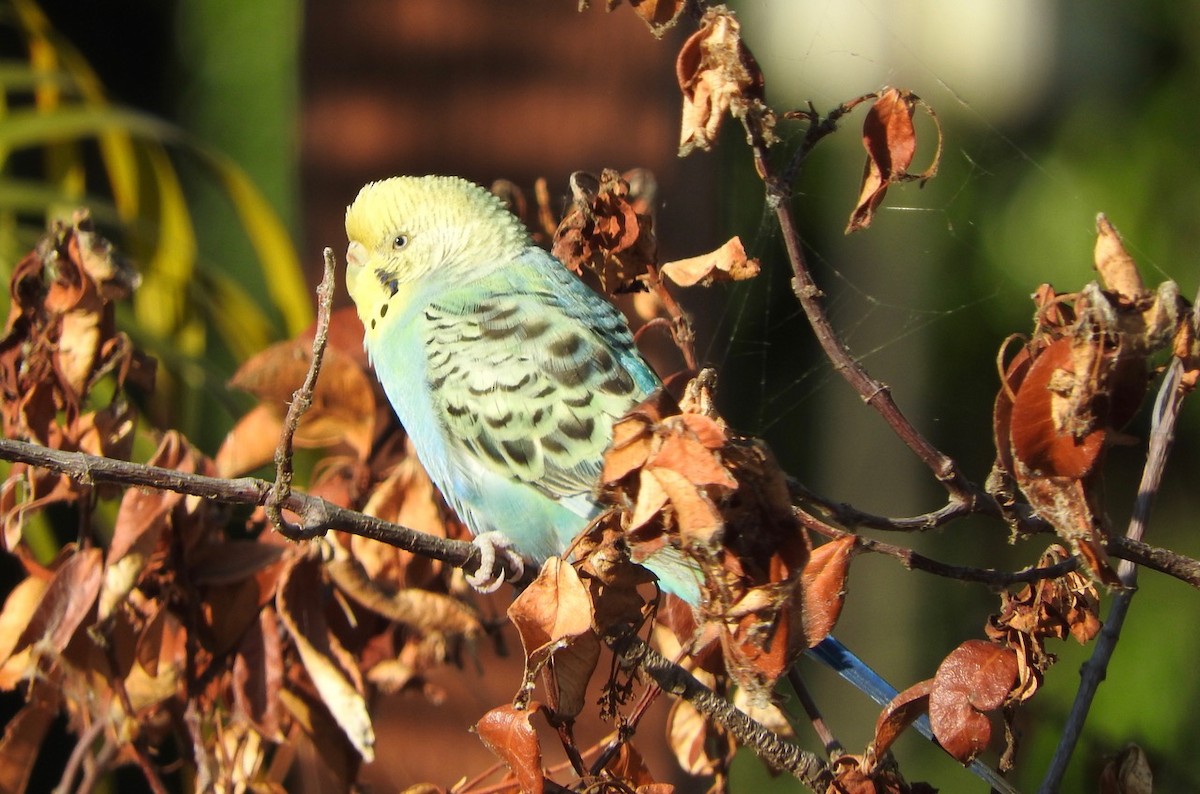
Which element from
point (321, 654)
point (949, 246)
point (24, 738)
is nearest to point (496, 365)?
point (321, 654)

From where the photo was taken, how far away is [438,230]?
1289 mm

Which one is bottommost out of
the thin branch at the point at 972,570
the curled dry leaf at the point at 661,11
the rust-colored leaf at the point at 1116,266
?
the thin branch at the point at 972,570

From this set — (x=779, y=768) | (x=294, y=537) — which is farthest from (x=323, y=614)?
(x=779, y=768)

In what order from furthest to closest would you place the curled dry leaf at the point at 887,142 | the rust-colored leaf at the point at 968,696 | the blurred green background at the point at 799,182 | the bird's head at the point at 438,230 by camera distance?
1. the blurred green background at the point at 799,182
2. the bird's head at the point at 438,230
3. the curled dry leaf at the point at 887,142
4. the rust-colored leaf at the point at 968,696

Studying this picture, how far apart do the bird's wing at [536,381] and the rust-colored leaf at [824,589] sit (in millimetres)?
453

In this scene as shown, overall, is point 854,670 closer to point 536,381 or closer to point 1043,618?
point 1043,618

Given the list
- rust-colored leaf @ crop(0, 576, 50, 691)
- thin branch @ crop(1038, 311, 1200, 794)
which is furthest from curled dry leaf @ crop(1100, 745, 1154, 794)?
rust-colored leaf @ crop(0, 576, 50, 691)

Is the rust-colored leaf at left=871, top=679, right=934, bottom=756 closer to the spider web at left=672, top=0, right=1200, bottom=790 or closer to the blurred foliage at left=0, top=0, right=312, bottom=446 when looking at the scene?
the blurred foliage at left=0, top=0, right=312, bottom=446

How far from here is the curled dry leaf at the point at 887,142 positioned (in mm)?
759

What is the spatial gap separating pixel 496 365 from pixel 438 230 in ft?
0.78

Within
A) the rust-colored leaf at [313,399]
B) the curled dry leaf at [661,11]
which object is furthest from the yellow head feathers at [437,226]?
the curled dry leaf at [661,11]

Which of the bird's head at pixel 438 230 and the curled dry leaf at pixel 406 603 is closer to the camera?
the curled dry leaf at pixel 406 603

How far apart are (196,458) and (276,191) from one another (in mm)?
2170

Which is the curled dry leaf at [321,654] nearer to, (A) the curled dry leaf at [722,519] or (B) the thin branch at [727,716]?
(B) the thin branch at [727,716]
